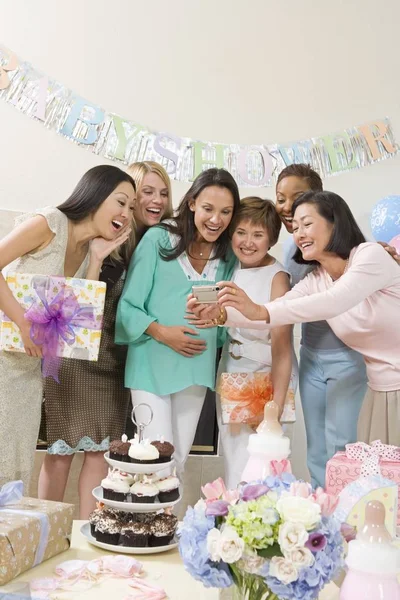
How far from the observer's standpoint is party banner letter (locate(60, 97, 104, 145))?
12.1ft

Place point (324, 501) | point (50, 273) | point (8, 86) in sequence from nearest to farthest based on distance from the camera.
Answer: point (324, 501)
point (50, 273)
point (8, 86)

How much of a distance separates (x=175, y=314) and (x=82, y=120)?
5.13ft

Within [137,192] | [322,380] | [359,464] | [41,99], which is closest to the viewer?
[359,464]

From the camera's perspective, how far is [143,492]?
1640 mm

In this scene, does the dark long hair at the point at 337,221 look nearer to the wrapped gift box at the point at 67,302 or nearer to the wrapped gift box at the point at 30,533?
the wrapped gift box at the point at 67,302

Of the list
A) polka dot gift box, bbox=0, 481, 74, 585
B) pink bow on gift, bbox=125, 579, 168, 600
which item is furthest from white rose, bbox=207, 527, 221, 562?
polka dot gift box, bbox=0, 481, 74, 585

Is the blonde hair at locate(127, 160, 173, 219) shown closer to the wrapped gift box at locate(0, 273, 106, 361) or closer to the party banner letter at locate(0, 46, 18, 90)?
the wrapped gift box at locate(0, 273, 106, 361)

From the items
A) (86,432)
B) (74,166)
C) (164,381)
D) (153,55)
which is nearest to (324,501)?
(164,381)

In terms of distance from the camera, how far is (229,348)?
8.53 ft

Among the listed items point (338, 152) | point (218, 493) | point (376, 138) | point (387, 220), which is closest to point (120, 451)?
point (218, 493)

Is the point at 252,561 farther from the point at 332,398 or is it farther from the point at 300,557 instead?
the point at 332,398

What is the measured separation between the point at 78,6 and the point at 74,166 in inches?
33.1

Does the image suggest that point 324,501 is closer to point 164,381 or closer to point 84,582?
point 84,582

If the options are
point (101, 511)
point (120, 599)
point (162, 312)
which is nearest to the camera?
point (120, 599)
